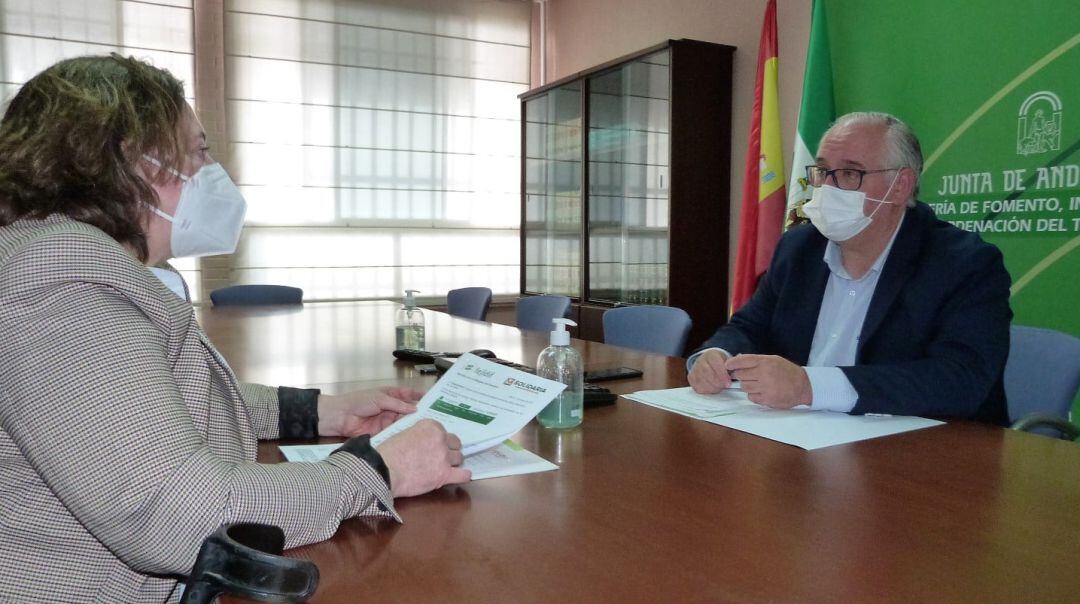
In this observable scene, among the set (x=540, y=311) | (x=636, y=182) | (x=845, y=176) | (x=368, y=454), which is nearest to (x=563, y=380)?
(x=368, y=454)

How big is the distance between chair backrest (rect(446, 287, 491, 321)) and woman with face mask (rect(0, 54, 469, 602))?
3.41 metres

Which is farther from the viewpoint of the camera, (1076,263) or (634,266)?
(634,266)

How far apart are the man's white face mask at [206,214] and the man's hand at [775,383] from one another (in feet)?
3.21

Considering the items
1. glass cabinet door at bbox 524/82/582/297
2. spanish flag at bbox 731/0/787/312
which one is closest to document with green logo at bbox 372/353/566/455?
spanish flag at bbox 731/0/787/312

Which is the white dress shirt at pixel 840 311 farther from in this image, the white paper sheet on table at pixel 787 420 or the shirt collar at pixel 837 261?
the white paper sheet on table at pixel 787 420

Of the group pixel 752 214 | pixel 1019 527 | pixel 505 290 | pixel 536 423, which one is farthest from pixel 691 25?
pixel 1019 527

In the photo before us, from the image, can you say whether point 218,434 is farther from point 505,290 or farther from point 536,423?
point 505,290

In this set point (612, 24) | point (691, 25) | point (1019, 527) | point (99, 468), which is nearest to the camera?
point (99, 468)

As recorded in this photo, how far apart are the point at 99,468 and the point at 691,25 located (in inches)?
187

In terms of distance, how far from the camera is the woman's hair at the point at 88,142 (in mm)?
922

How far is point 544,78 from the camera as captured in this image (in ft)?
20.8

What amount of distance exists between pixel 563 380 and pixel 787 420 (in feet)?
1.38

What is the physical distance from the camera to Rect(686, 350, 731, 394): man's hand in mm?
1639

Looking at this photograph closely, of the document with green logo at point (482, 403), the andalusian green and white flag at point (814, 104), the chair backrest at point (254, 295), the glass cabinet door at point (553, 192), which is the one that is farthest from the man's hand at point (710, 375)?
the glass cabinet door at point (553, 192)
